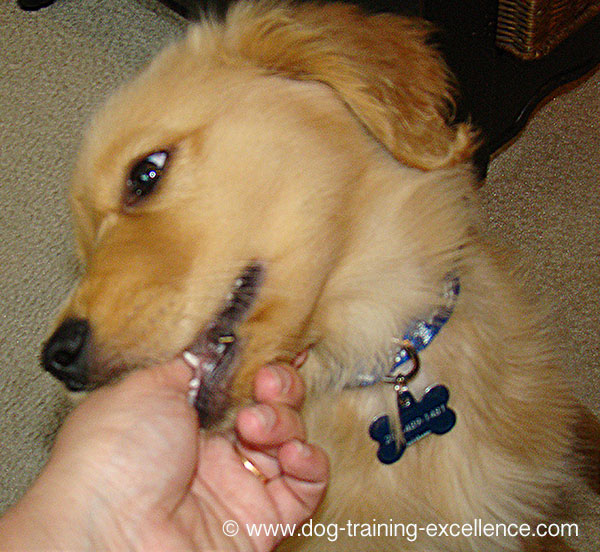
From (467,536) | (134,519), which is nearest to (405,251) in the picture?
(467,536)

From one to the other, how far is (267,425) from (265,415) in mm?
20

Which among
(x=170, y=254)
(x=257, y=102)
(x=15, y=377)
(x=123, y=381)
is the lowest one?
(x=15, y=377)

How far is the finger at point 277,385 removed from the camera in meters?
1.31

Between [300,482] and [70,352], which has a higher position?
[70,352]

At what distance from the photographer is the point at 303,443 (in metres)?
1.38

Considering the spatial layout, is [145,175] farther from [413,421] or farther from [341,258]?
[413,421]

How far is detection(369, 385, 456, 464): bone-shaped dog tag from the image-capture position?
1508mm

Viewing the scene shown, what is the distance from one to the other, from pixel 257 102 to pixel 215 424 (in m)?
0.73

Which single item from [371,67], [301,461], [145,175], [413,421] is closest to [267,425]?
[301,461]

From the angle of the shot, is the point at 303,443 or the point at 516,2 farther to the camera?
the point at 516,2

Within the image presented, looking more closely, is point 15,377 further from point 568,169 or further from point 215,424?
point 568,169

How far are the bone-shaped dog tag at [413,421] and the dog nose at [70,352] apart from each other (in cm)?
68

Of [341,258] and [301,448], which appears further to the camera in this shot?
[341,258]

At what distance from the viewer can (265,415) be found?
129 cm
